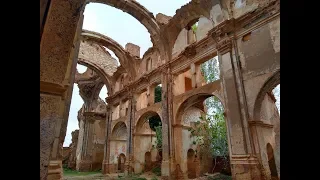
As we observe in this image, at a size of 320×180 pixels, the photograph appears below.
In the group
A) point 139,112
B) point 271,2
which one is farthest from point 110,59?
point 271,2

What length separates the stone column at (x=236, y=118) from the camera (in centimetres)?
744

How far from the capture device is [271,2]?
779cm

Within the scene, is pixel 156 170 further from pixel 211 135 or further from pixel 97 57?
pixel 97 57

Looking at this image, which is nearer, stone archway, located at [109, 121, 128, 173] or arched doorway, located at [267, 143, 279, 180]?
arched doorway, located at [267, 143, 279, 180]

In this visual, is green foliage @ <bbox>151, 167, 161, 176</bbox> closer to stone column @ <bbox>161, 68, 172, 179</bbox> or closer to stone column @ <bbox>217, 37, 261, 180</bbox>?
stone column @ <bbox>161, 68, 172, 179</bbox>

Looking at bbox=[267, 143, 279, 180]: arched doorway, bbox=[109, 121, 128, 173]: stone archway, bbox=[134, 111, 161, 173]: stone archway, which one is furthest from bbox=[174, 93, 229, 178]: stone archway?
bbox=[109, 121, 128, 173]: stone archway

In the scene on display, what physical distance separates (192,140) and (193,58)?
15.2 ft

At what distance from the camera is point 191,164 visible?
11961 mm

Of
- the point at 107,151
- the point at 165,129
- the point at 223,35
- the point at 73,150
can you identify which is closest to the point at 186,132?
the point at 165,129

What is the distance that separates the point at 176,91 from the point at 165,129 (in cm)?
226

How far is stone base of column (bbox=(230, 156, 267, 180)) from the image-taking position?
720 centimetres

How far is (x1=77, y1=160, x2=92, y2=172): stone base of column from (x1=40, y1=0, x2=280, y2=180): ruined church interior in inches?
3.4
